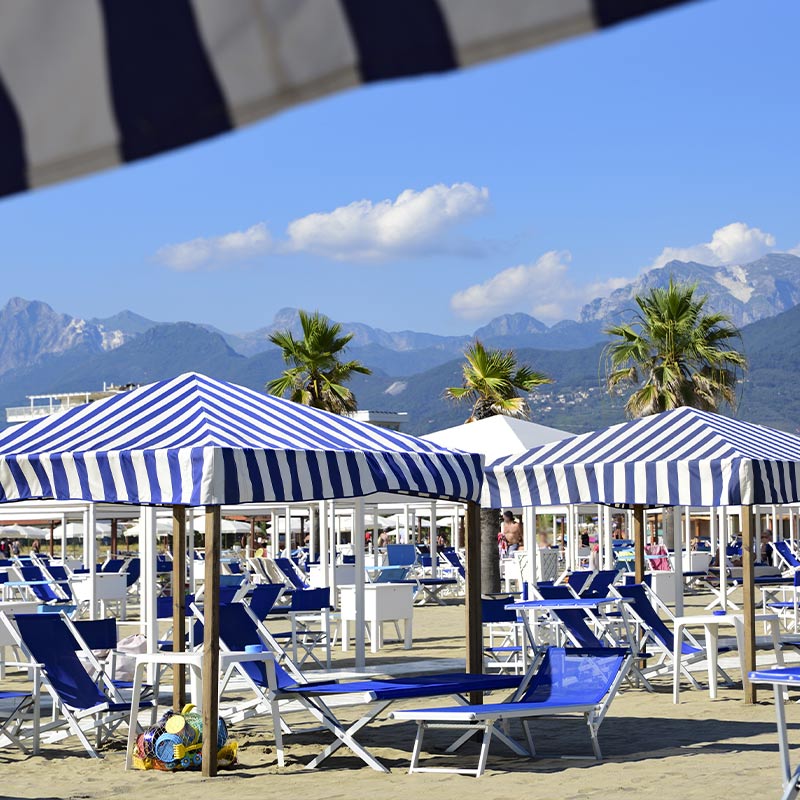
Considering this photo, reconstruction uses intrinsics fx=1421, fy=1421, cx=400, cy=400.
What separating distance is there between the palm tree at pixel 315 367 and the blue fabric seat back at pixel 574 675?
2371 centimetres

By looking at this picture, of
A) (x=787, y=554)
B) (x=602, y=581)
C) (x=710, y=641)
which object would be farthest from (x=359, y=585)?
(x=787, y=554)

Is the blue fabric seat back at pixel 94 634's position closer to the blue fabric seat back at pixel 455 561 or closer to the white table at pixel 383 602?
the white table at pixel 383 602

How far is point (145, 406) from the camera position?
27.6ft

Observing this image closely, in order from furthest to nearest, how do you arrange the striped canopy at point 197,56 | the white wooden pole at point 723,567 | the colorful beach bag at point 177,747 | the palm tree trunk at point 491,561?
1. the palm tree trunk at point 491,561
2. the white wooden pole at point 723,567
3. the colorful beach bag at point 177,747
4. the striped canopy at point 197,56

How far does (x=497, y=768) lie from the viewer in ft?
25.0

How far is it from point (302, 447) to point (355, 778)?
179 cm

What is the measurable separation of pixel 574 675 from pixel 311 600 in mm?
5809

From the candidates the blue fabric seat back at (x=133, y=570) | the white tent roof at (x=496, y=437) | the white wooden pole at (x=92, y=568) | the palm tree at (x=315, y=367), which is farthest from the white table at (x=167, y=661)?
the palm tree at (x=315, y=367)

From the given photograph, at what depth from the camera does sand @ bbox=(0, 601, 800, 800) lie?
6973 millimetres

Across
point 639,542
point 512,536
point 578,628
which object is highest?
point 512,536

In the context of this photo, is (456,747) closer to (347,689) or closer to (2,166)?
Result: (347,689)

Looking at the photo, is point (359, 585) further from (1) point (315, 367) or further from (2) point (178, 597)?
(1) point (315, 367)

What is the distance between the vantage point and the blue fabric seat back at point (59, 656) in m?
8.04

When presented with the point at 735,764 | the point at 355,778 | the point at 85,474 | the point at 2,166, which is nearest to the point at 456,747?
the point at 355,778
